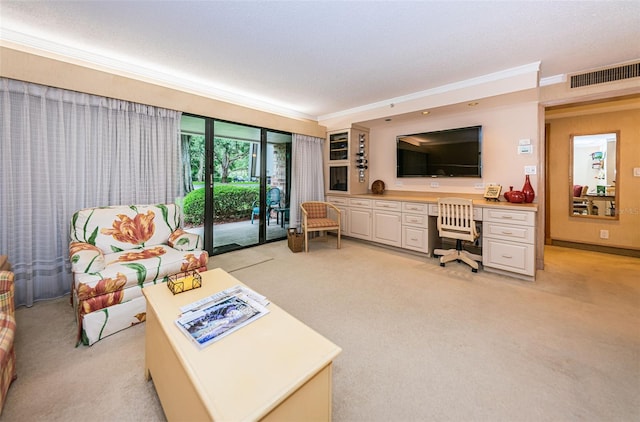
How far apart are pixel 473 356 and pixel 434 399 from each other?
51 centimetres

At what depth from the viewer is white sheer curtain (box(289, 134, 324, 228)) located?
470cm

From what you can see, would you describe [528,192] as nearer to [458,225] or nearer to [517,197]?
[517,197]

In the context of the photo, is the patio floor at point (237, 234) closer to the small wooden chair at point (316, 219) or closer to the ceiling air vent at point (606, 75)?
the small wooden chair at point (316, 219)

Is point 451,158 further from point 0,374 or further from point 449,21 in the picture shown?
point 0,374

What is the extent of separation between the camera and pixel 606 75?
9.40 feet

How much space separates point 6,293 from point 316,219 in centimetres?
339

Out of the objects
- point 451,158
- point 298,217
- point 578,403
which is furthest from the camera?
point 298,217

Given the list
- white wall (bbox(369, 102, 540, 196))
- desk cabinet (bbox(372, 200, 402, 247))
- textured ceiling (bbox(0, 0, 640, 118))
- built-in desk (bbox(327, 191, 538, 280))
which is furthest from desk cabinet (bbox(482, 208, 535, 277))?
textured ceiling (bbox(0, 0, 640, 118))

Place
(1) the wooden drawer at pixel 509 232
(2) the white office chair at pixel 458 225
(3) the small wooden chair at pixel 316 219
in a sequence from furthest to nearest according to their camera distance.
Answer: (3) the small wooden chair at pixel 316 219 < (2) the white office chair at pixel 458 225 < (1) the wooden drawer at pixel 509 232

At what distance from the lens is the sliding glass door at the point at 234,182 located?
360 cm

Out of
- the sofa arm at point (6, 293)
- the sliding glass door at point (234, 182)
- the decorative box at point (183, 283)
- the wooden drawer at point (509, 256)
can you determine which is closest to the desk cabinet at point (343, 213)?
the sliding glass door at point (234, 182)

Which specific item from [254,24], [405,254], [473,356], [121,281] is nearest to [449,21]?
[254,24]

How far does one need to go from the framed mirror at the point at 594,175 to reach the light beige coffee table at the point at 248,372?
16.9 ft

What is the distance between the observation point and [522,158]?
3387 mm
